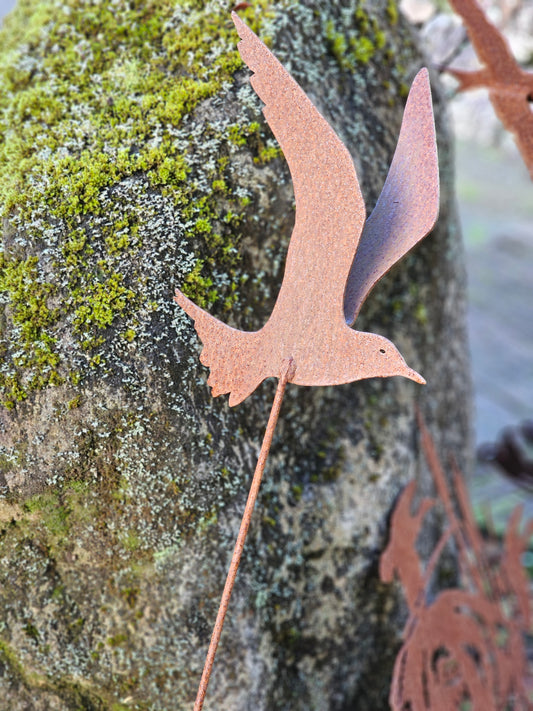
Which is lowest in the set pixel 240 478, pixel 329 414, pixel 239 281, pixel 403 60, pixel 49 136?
pixel 240 478

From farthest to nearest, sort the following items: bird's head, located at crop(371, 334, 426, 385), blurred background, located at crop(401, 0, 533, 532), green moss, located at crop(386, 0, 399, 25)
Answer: blurred background, located at crop(401, 0, 533, 532), green moss, located at crop(386, 0, 399, 25), bird's head, located at crop(371, 334, 426, 385)

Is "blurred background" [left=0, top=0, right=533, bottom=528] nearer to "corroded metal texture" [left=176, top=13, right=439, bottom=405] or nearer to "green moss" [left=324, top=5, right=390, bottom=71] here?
"green moss" [left=324, top=5, right=390, bottom=71]

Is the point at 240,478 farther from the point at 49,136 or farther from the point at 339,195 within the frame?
the point at 49,136

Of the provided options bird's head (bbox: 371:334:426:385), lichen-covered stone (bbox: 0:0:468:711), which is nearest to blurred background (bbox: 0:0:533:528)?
lichen-covered stone (bbox: 0:0:468:711)

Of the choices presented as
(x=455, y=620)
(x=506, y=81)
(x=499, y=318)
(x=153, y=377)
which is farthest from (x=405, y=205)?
(x=499, y=318)

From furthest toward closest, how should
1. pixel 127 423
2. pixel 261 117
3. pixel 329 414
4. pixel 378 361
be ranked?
1. pixel 329 414
2. pixel 261 117
3. pixel 127 423
4. pixel 378 361

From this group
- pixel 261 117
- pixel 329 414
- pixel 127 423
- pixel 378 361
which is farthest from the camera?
pixel 329 414

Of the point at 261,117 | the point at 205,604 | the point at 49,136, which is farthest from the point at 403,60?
the point at 205,604

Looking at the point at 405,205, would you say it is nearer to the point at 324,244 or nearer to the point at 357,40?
the point at 324,244
